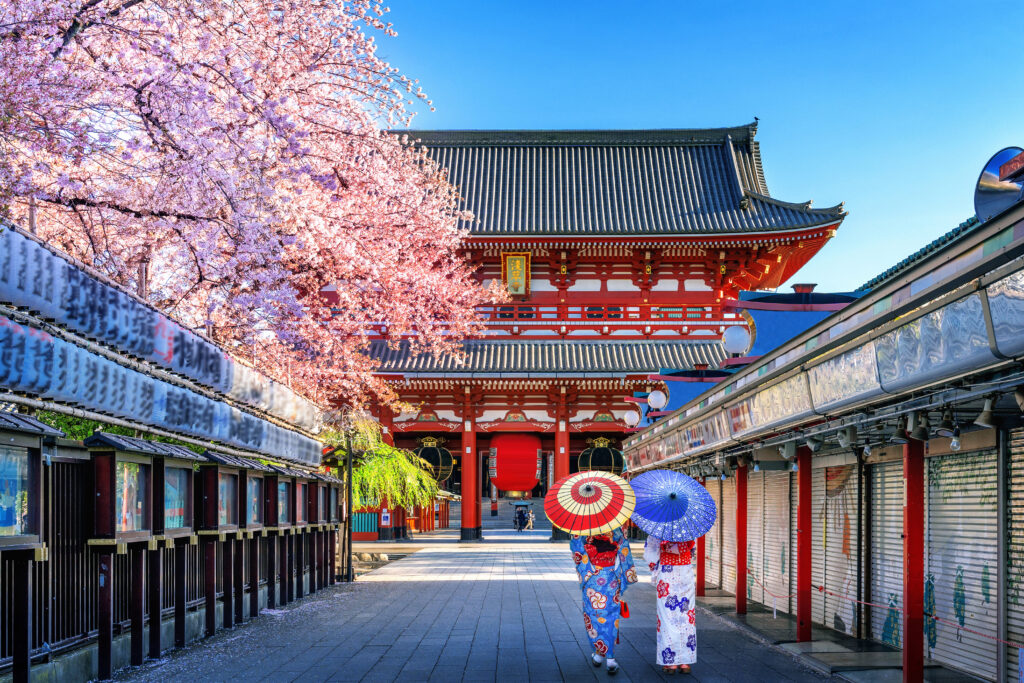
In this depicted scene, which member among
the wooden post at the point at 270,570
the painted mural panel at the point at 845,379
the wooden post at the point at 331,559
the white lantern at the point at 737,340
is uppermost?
the white lantern at the point at 737,340

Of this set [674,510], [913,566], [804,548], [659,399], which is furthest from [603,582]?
[659,399]

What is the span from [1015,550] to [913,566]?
73 centimetres

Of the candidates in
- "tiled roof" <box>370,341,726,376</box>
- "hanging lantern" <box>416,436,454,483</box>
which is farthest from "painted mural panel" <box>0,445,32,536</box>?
"hanging lantern" <box>416,436,454,483</box>

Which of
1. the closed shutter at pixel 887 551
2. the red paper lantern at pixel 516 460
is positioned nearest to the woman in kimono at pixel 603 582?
the closed shutter at pixel 887 551

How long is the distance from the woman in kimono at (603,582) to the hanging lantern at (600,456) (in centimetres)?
2296

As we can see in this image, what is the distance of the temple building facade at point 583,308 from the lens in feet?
100

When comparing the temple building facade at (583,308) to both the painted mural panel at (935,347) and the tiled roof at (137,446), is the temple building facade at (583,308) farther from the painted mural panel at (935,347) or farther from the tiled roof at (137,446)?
the painted mural panel at (935,347)

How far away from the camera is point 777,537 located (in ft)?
46.3

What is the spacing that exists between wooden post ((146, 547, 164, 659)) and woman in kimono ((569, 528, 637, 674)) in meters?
3.91

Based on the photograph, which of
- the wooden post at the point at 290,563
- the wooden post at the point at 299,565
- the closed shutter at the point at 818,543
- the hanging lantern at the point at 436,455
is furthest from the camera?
the hanging lantern at the point at 436,455

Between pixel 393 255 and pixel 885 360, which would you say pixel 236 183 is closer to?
pixel 393 255

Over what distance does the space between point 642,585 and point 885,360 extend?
44.4 feet

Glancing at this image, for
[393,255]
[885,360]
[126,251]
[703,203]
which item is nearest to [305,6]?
[126,251]

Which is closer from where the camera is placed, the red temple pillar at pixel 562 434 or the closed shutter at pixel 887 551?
the closed shutter at pixel 887 551
